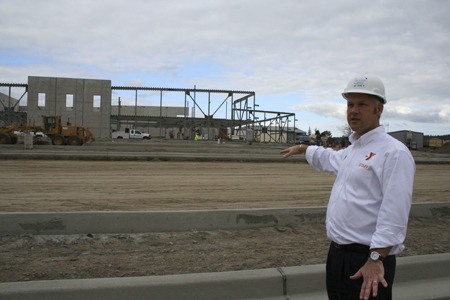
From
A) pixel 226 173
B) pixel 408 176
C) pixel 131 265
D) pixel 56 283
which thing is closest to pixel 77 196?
pixel 131 265

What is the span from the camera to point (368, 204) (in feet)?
8.50

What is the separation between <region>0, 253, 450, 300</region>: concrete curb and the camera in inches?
153

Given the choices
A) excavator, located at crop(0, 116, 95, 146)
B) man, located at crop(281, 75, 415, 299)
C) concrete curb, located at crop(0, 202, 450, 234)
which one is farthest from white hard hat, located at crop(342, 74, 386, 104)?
excavator, located at crop(0, 116, 95, 146)

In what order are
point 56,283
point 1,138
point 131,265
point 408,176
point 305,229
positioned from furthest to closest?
point 1,138 < point 305,229 < point 131,265 < point 56,283 < point 408,176

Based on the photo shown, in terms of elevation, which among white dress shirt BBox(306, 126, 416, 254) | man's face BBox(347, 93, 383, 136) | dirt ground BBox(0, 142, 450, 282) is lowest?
dirt ground BBox(0, 142, 450, 282)

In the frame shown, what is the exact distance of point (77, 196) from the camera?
970 centimetres

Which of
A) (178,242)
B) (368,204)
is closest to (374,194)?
(368,204)

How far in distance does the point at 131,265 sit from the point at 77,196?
209 inches

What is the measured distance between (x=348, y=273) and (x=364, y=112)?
108cm

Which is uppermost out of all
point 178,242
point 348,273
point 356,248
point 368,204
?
point 368,204

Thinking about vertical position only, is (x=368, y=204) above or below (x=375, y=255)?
above

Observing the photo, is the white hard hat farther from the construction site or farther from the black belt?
the construction site

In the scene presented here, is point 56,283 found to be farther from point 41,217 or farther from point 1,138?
point 1,138

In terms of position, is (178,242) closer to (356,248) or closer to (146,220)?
(146,220)
